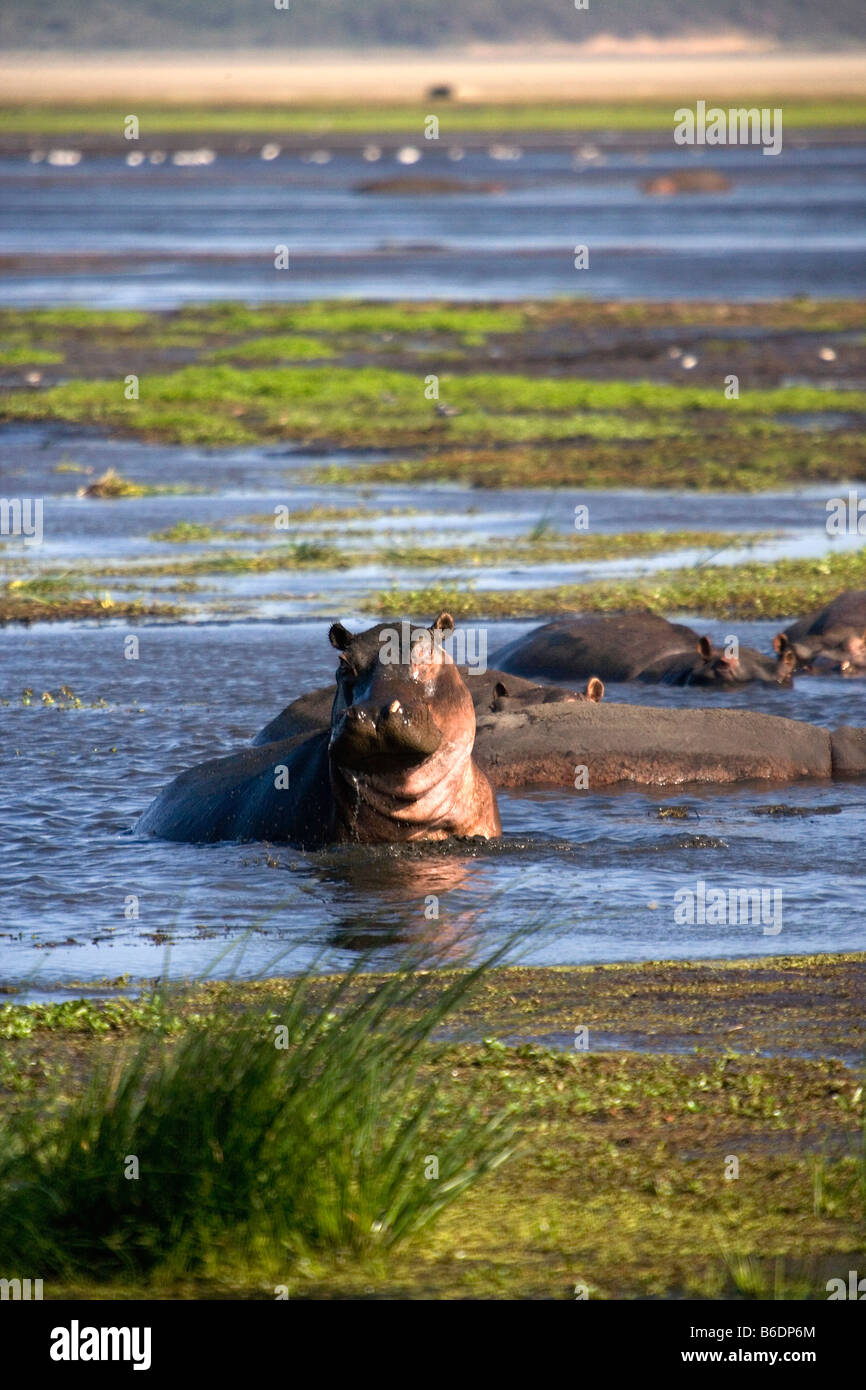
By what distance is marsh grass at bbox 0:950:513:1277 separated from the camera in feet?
16.1

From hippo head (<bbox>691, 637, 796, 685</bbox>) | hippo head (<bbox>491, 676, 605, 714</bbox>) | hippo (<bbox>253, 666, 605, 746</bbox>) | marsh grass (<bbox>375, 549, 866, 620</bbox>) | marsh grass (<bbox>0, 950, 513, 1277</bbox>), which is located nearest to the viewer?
marsh grass (<bbox>0, 950, 513, 1277</bbox>)

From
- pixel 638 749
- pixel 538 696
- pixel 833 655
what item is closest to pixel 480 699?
pixel 538 696

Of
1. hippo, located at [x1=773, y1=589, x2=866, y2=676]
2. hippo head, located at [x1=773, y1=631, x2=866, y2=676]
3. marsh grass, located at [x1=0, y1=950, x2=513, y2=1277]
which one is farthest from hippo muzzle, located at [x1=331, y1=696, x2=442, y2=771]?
hippo head, located at [x1=773, y1=631, x2=866, y2=676]

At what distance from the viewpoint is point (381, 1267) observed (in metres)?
4.92

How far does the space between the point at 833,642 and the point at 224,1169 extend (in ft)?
27.4

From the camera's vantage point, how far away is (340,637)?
28.6ft

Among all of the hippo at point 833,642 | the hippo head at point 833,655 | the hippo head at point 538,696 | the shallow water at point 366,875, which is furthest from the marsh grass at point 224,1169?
the hippo head at point 833,655

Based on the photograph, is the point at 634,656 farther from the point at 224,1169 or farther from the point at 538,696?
the point at 224,1169

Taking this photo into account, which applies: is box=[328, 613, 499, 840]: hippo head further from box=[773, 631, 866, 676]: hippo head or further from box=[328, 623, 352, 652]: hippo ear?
box=[773, 631, 866, 676]: hippo head

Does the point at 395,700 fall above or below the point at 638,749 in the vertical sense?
above

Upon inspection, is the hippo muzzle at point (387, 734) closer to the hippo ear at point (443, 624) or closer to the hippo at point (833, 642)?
the hippo ear at point (443, 624)

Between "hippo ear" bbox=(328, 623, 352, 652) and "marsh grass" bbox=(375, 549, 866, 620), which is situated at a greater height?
"hippo ear" bbox=(328, 623, 352, 652)

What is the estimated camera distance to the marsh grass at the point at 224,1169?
4902mm

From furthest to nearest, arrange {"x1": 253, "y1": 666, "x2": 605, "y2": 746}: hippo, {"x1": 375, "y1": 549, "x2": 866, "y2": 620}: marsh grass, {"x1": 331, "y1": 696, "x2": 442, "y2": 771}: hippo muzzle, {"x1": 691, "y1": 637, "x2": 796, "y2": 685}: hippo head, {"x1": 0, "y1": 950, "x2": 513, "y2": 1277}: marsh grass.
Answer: {"x1": 375, "y1": 549, "x2": 866, "y2": 620}: marsh grass < {"x1": 691, "y1": 637, "x2": 796, "y2": 685}: hippo head < {"x1": 253, "y1": 666, "x2": 605, "y2": 746}: hippo < {"x1": 331, "y1": 696, "x2": 442, "y2": 771}: hippo muzzle < {"x1": 0, "y1": 950, "x2": 513, "y2": 1277}: marsh grass
